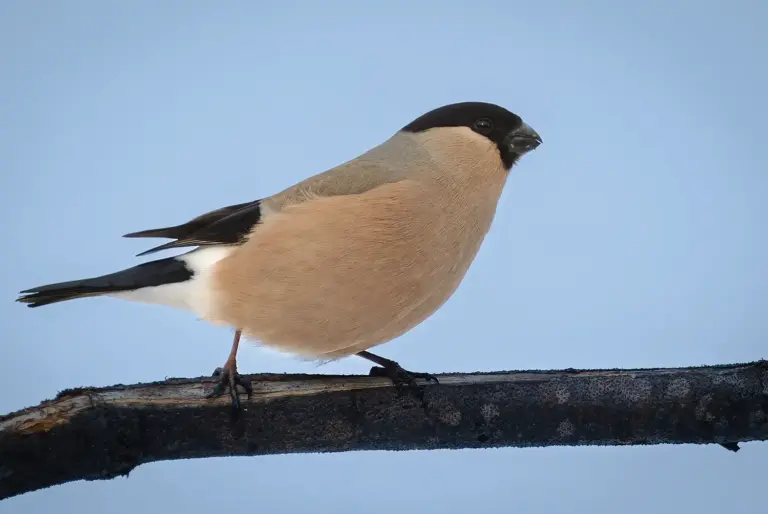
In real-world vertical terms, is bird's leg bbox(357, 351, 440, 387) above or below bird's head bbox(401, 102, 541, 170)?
below

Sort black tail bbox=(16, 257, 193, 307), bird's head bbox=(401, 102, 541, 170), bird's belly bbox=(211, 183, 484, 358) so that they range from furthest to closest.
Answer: bird's head bbox=(401, 102, 541, 170), black tail bbox=(16, 257, 193, 307), bird's belly bbox=(211, 183, 484, 358)

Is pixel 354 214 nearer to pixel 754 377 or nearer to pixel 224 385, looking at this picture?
pixel 224 385

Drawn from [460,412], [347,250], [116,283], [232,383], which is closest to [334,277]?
[347,250]

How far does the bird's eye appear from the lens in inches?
85.4

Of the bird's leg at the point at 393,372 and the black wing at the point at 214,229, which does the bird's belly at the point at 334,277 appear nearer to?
the black wing at the point at 214,229

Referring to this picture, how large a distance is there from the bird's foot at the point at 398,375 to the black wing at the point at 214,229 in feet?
1.78

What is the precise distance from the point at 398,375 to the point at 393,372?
0.10 feet

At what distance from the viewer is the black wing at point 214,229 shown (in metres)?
2.09

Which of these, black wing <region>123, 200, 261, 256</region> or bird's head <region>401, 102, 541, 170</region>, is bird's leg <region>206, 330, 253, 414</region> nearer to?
black wing <region>123, 200, 261, 256</region>

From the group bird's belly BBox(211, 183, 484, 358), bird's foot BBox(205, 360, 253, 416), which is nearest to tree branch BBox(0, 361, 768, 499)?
bird's foot BBox(205, 360, 253, 416)

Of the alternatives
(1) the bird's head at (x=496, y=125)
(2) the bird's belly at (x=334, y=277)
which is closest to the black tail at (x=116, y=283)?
(2) the bird's belly at (x=334, y=277)

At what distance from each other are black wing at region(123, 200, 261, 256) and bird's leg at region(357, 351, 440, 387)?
52 centimetres

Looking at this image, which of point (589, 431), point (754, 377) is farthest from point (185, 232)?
point (754, 377)

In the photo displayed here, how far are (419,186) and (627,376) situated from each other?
0.72 meters
